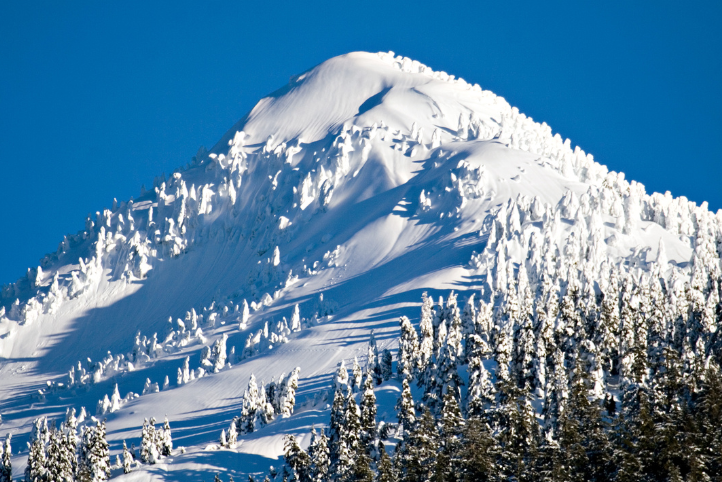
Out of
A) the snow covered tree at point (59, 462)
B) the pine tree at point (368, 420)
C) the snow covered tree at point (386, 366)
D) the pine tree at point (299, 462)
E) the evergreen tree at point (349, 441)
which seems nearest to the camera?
the evergreen tree at point (349, 441)

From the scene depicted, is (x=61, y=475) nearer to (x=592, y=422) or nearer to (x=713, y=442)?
(x=592, y=422)

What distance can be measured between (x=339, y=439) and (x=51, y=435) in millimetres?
36057

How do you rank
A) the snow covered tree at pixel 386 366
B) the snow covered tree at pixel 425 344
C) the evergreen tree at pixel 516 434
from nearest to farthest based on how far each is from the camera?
the evergreen tree at pixel 516 434
the snow covered tree at pixel 425 344
the snow covered tree at pixel 386 366

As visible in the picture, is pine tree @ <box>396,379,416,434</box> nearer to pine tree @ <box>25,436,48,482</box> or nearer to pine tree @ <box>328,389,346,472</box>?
pine tree @ <box>328,389,346,472</box>

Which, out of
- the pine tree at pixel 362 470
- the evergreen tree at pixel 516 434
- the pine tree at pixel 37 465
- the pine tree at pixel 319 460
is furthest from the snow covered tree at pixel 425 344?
the pine tree at pixel 37 465

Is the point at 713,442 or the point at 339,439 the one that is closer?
the point at 713,442

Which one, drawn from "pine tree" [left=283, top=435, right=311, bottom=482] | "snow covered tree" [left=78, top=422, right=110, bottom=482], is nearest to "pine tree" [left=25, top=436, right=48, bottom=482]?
"snow covered tree" [left=78, top=422, right=110, bottom=482]

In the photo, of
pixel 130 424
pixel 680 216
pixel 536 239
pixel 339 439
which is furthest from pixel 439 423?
pixel 680 216

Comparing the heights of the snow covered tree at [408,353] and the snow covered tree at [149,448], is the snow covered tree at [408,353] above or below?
above

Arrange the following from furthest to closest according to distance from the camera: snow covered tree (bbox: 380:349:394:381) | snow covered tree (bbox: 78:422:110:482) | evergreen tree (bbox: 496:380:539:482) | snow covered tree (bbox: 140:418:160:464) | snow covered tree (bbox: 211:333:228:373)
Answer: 1. snow covered tree (bbox: 211:333:228:373)
2. snow covered tree (bbox: 380:349:394:381)
3. snow covered tree (bbox: 140:418:160:464)
4. snow covered tree (bbox: 78:422:110:482)
5. evergreen tree (bbox: 496:380:539:482)

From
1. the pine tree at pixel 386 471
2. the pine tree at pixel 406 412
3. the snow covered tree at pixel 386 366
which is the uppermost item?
the snow covered tree at pixel 386 366

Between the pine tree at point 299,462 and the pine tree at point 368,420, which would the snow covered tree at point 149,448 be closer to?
the pine tree at point 299,462

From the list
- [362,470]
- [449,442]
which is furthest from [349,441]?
[449,442]

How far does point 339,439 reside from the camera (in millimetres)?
86438
